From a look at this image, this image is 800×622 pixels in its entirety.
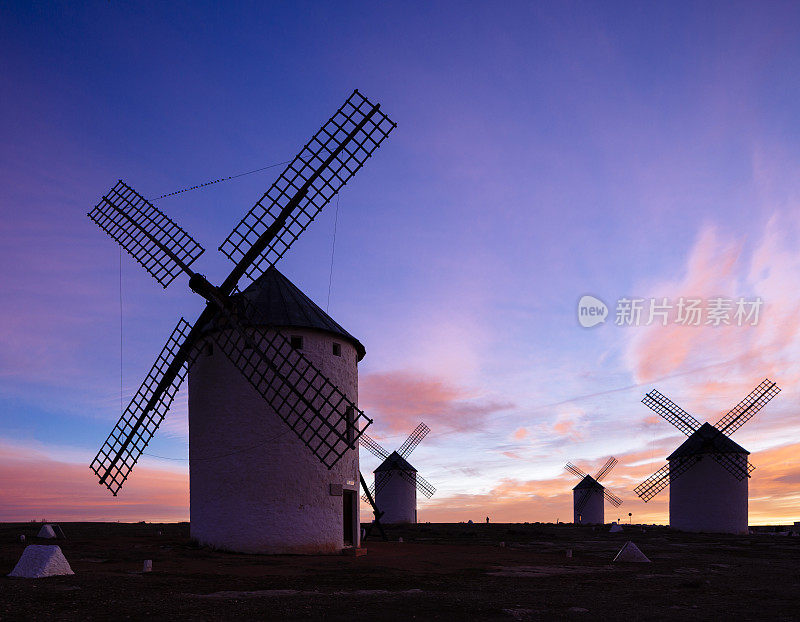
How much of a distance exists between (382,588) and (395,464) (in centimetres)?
4414

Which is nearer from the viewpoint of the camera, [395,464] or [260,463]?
[260,463]

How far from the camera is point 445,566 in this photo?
19.0 metres

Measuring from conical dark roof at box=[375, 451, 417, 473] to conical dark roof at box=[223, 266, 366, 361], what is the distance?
112ft

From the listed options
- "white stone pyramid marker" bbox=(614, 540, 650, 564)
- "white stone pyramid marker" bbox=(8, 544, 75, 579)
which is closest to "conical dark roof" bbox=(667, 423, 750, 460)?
"white stone pyramid marker" bbox=(614, 540, 650, 564)

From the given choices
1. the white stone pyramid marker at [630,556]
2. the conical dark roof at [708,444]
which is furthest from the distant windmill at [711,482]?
the white stone pyramid marker at [630,556]

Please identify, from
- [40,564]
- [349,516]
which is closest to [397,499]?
[349,516]

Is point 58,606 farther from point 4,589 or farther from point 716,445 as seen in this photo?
point 716,445

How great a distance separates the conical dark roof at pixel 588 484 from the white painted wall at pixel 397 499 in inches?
771

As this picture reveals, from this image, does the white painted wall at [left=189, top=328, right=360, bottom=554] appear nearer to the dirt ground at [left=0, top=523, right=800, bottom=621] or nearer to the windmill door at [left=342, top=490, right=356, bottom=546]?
the dirt ground at [left=0, top=523, right=800, bottom=621]

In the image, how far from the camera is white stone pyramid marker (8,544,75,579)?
12.9 meters

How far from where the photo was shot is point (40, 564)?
1306 cm

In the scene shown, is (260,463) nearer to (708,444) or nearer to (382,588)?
(382,588)

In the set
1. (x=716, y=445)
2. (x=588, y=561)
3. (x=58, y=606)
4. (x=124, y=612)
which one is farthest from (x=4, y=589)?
(x=716, y=445)

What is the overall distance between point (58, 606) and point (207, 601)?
2.35m
